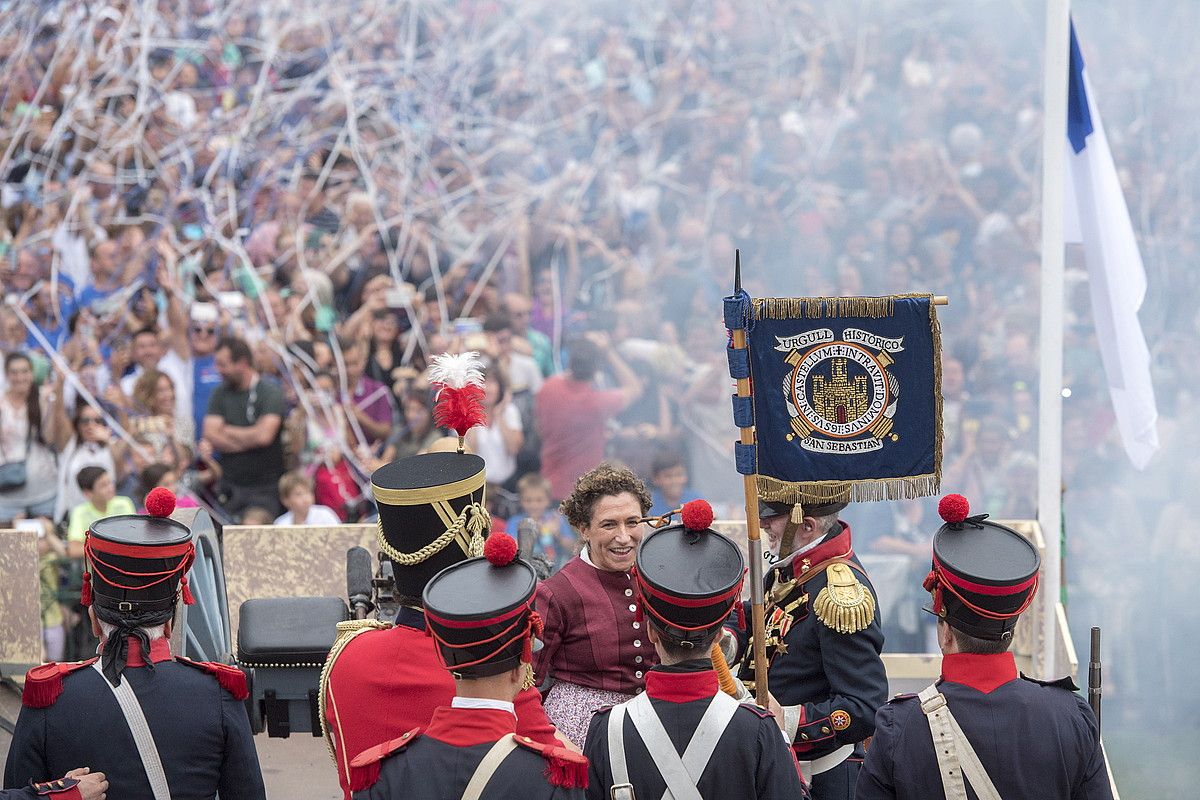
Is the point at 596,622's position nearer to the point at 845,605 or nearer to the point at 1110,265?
the point at 845,605

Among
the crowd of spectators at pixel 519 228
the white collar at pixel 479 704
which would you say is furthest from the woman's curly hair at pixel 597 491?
the crowd of spectators at pixel 519 228

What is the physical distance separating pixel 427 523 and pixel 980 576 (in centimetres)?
127

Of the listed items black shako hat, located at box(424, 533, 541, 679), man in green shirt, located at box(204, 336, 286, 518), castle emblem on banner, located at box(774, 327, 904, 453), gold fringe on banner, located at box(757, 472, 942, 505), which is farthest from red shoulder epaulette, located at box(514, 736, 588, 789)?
man in green shirt, located at box(204, 336, 286, 518)

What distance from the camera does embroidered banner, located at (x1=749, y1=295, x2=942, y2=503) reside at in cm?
405

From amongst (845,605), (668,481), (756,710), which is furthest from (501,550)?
(668,481)

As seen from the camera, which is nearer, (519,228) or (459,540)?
(459,540)

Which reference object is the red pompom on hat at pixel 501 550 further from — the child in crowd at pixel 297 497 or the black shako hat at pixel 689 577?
the child in crowd at pixel 297 497

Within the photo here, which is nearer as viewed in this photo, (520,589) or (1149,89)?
(520,589)

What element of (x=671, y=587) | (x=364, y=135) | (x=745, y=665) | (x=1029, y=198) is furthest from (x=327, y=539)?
(x=1029, y=198)

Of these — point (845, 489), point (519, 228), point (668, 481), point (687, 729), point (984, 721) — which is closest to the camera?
point (687, 729)

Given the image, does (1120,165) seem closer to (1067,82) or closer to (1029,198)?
(1029,198)

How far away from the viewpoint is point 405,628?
3.11 m

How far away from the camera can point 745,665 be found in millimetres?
4066

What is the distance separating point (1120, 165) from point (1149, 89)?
62 centimetres
